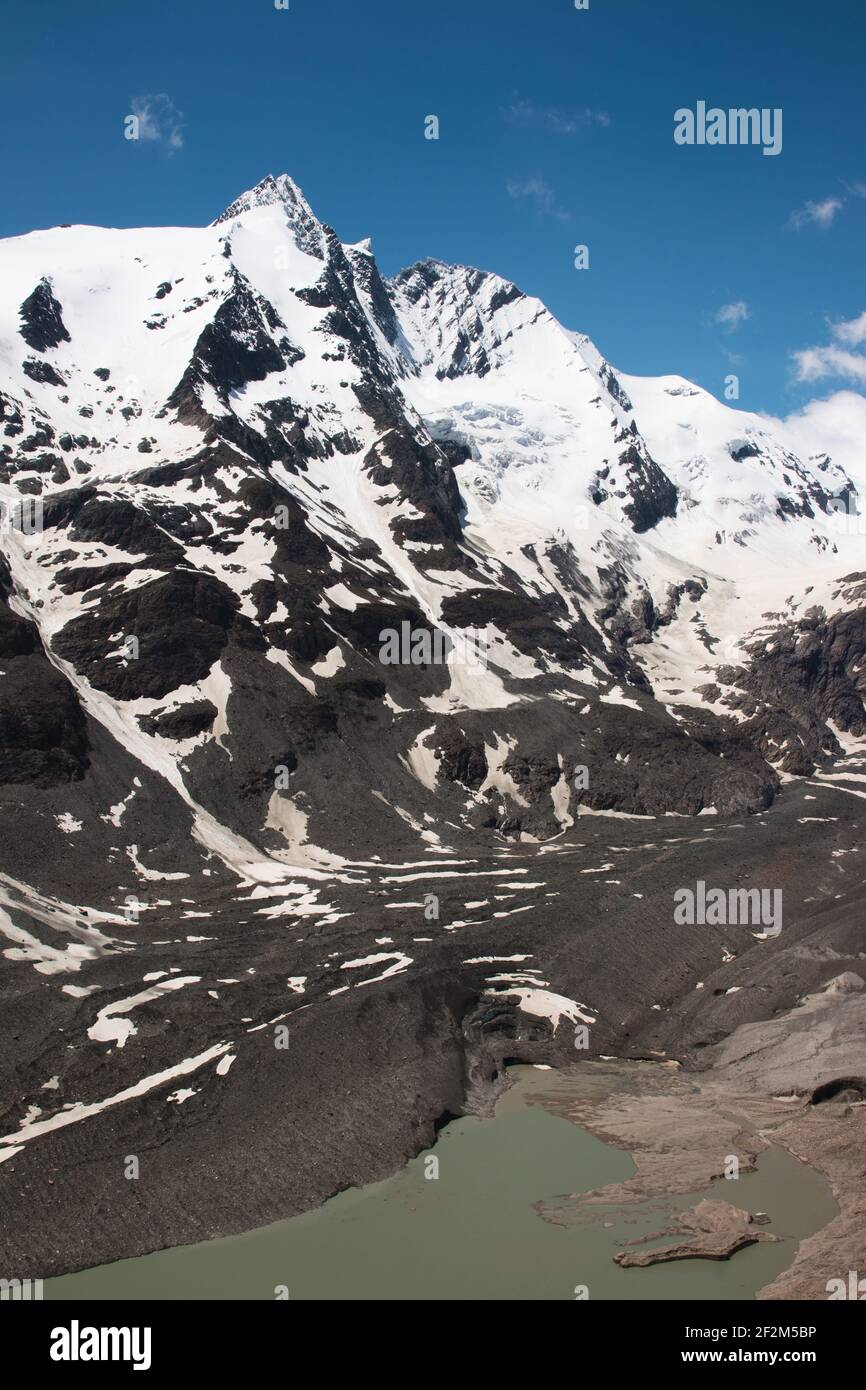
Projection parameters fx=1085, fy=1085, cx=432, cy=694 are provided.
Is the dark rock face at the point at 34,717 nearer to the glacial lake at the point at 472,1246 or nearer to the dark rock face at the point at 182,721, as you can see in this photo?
the dark rock face at the point at 182,721

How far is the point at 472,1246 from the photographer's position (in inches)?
1704

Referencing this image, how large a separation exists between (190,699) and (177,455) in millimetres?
71451

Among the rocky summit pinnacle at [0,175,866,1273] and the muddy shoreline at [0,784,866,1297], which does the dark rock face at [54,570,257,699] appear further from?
the muddy shoreline at [0,784,866,1297]

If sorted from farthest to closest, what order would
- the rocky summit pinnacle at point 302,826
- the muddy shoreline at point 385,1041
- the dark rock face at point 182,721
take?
the dark rock face at point 182,721 < the rocky summit pinnacle at point 302,826 < the muddy shoreline at point 385,1041

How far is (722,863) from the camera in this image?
101938mm

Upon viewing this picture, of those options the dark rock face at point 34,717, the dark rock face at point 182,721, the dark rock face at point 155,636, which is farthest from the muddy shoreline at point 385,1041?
the dark rock face at point 155,636

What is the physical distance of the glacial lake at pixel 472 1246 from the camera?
39594 mm

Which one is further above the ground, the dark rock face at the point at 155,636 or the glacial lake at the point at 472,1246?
the dark rock face at the point at 155,636

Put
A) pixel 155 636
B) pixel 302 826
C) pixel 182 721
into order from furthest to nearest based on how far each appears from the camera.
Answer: pixel 155 636 < pixel 182 721 < pixel 302 826

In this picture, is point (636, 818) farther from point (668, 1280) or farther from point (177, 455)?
point (177, 455)

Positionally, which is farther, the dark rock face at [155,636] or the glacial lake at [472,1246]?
the dark rock face at [155,636]

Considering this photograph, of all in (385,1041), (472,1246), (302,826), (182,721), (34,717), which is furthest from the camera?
(182,721)

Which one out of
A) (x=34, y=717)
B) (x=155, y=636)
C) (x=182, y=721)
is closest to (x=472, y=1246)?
Result: (x=34, y=717)

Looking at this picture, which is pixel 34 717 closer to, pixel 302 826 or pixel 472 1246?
pixel 302 826
